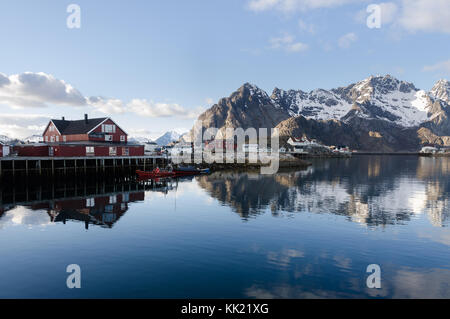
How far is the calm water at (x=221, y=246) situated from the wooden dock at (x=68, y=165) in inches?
514

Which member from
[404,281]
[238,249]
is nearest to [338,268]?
[404,281]

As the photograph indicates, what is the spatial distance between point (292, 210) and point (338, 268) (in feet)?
51.4

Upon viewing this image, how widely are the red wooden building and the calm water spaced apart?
61.1ft

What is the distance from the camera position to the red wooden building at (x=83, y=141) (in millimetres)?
54688

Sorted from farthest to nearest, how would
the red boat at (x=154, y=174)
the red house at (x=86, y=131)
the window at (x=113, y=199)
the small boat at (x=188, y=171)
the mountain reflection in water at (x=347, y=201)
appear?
1. the small boat at (x=188, y=171)
2. the red house at (x=86, y=131)
3. the red boat at (x=154, y=174)
4. the window at (x=113, y=199)
5. the mountain reflection in water at (x=347, y=201)

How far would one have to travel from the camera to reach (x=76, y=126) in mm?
67938

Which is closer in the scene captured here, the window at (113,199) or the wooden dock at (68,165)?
the window at (113,199)

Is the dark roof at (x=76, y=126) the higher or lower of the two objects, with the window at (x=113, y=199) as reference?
higher

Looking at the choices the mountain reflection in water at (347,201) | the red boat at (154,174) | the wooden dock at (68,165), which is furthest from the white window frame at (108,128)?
the mountain reflection in water at (347,201)

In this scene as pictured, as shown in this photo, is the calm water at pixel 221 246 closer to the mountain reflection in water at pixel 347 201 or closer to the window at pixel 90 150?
the mountain reflection in water at pixel 347 201

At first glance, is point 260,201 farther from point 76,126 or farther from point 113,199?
point 76,126
